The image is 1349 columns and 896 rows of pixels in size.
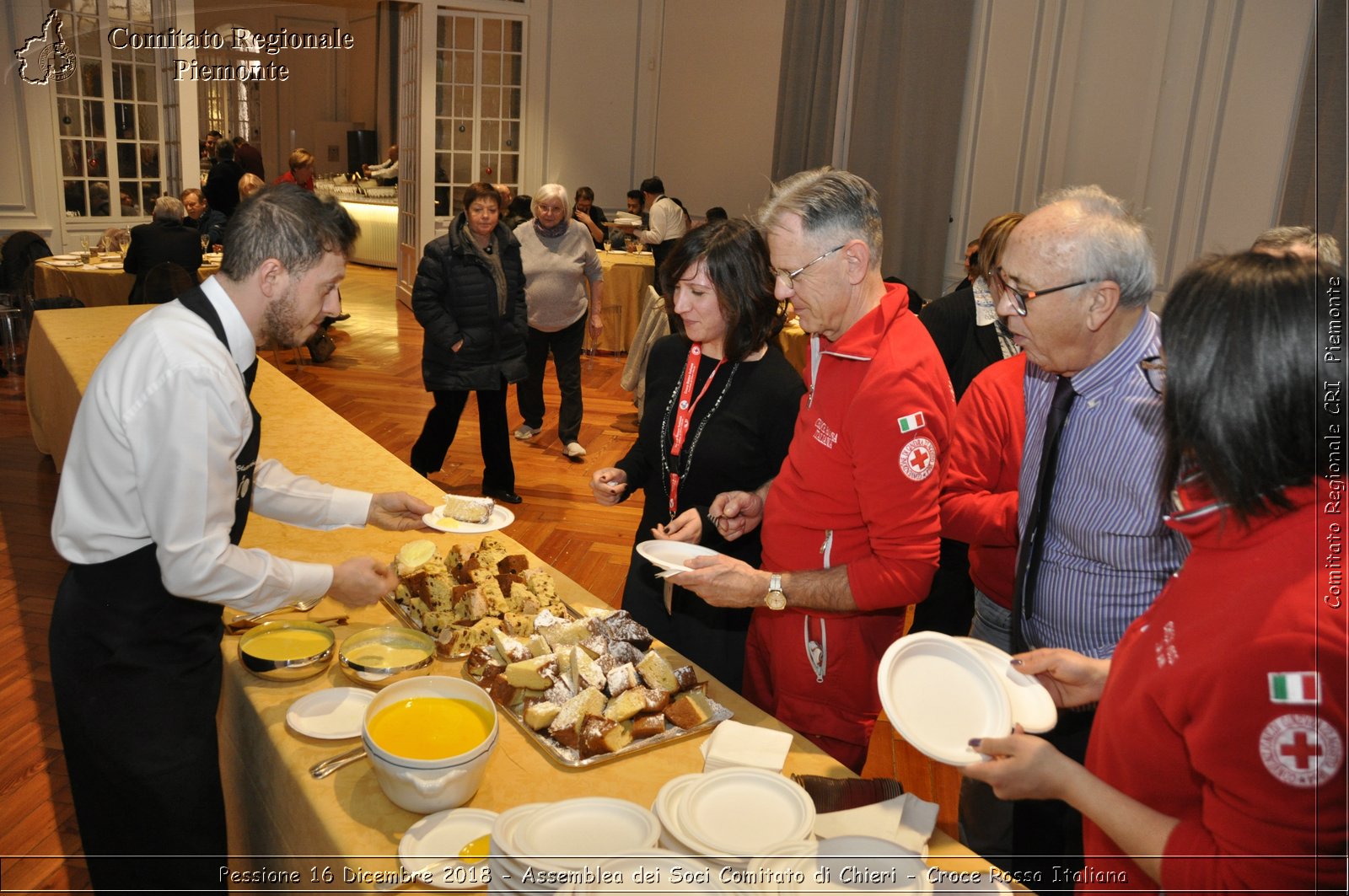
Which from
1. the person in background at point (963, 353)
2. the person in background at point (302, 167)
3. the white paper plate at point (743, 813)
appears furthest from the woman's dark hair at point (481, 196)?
the person in background at point (302, 167)

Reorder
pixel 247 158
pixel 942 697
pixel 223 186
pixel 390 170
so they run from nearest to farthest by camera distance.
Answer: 1. pixel 942 697
2. pixel 223 186
3. pixel 247 158
4. pixel 390 170

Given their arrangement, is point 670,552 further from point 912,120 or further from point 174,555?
point 912,120

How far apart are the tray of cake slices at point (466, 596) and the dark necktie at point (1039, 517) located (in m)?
0.85

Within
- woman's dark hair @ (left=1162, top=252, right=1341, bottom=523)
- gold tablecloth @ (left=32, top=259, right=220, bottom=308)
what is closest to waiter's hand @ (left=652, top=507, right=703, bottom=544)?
woman's dark hair @ (left=1162, top=252, right=1341, bottom=523)

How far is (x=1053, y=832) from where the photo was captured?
5.97ft

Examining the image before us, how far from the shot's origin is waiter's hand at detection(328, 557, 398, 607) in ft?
5.36

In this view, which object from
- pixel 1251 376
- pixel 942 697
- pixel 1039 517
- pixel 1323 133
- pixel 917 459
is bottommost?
pixel 942 697

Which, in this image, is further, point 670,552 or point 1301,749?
point 670,552

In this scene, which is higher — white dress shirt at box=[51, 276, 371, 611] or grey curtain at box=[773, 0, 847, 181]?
grey curtain at box=[773, 0, 847, 181]

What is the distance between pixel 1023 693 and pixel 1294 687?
53 centimetres

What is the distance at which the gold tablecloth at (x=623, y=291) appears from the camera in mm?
8289

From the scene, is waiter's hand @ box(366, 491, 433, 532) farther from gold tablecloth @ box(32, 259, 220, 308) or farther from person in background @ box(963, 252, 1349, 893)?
gold tablecloth @ box(32, 259, 220, 308)

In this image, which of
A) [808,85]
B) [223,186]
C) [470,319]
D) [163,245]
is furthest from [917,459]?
[223,186]

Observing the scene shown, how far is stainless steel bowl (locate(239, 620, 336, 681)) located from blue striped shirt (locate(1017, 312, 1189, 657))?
4.28 feet
